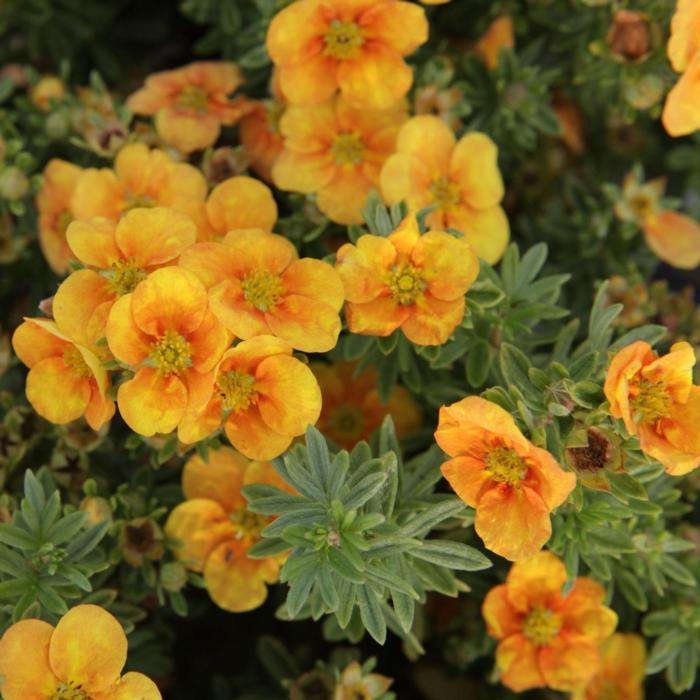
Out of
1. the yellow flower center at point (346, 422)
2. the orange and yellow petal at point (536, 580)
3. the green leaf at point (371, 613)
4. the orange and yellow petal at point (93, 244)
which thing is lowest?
the orange and yellow petal at point (536, 580)

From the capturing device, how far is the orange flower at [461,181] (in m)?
2.66

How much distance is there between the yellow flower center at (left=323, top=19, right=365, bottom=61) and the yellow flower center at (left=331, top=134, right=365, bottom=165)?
20 centimetres

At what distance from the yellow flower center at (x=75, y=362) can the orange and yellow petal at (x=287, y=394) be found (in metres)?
0.37

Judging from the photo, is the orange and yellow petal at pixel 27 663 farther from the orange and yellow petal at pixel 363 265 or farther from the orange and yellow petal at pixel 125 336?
the orange and yellow petal at pixel 363 265

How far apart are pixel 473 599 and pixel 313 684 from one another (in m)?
0.52

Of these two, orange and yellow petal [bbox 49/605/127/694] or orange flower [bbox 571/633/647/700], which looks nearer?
orange and yellow petal [bbox 49/605/127/694]

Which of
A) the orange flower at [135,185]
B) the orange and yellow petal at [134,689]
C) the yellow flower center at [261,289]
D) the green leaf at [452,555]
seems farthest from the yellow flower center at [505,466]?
the orange flower at [135,185]

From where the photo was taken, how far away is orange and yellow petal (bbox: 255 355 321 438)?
2.11 meters

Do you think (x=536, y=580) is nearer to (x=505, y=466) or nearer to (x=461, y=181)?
(x=505, y=466)

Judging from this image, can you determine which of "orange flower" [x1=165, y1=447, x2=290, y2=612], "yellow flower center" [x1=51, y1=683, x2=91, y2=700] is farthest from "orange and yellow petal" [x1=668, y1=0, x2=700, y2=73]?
"yellow flower center" [x1=51, y1=683, x2=91, y2=700]

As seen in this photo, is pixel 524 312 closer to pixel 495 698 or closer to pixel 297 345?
pixel 297 345

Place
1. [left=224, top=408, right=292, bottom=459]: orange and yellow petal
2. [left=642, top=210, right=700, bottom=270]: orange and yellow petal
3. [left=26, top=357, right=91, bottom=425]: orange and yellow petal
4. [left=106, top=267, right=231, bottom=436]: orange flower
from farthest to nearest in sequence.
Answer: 1. [left=642, top=210, right=700, bottom=270]: orange and yellow petal
2. [left=26, top=357, right=91, bottom=425]: orange and yellow petal
3. [left=224, top=408, right=292, bottom=459]: orange and yellow petal
4. [left=106, top=267, right=231, bottom=436]: orange flower

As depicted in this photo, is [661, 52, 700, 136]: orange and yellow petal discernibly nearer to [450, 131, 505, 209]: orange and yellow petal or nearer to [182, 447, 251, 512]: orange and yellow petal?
[450, 131, 505, 209]: orange and yellow petal

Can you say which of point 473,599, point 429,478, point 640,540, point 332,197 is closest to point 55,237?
point 332,197
